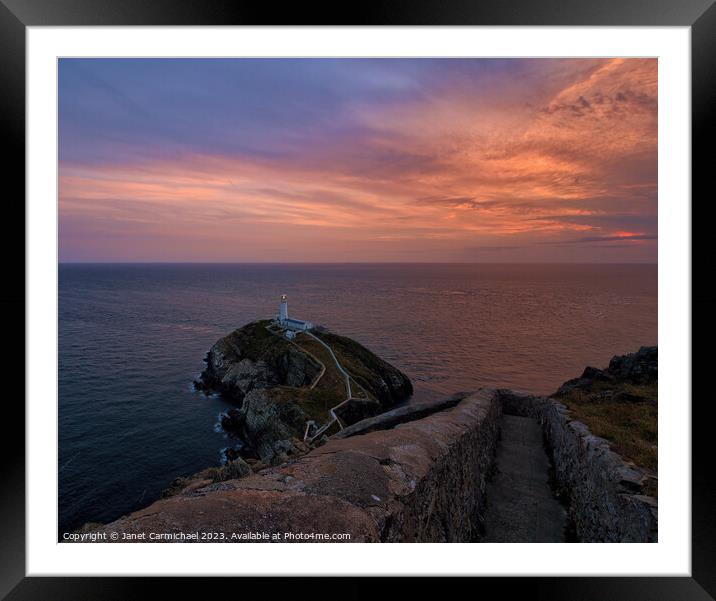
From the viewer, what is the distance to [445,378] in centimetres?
3853

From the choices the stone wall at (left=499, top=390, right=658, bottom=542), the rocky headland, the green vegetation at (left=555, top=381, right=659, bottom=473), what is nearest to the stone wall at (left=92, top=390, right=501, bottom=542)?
the rocky headland

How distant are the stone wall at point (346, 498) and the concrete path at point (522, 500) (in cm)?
152

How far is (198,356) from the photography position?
44062 mm

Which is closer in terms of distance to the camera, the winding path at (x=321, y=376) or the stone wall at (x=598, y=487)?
the stone wall at (x=598, y=487)

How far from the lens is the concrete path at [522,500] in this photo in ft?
20.6

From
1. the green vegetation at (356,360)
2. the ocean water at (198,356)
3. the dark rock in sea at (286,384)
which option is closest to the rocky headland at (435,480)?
Result: the ocean water at (198,356)

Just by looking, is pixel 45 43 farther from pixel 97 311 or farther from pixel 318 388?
pixel 97 311

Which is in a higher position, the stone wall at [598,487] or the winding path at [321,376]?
the stone wall at [598,487]

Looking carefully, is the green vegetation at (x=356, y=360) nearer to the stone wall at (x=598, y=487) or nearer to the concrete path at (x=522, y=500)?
the concrete path at (x=522, y=500)

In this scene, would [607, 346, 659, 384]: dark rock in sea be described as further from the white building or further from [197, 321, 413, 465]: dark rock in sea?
the white building

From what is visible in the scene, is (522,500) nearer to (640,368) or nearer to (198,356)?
(640,368)

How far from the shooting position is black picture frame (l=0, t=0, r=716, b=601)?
4035 mm

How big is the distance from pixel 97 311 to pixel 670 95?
76.4m

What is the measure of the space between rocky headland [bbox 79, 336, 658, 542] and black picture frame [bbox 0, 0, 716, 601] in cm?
61
